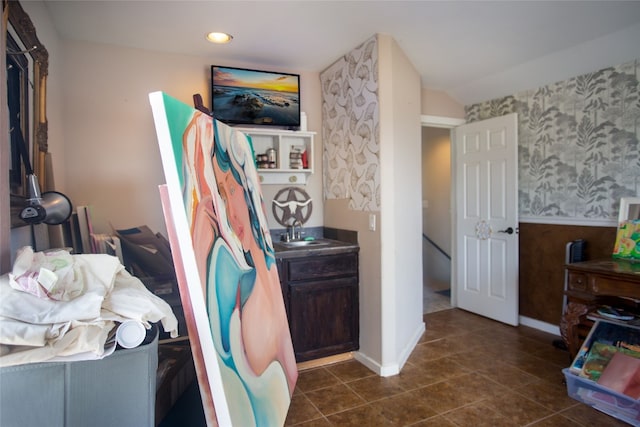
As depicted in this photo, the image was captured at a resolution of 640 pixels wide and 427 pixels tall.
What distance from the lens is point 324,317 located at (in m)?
2.83

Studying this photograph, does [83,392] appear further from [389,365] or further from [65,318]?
[389,365]

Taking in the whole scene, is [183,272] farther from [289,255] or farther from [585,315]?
[585,315]

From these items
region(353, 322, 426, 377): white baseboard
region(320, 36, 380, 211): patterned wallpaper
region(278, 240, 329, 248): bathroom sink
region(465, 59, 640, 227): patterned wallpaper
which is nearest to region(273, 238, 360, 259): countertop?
region(278, 240, 329, 248): bathroom sink

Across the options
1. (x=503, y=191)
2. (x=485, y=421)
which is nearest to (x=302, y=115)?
(x=503, y=191)

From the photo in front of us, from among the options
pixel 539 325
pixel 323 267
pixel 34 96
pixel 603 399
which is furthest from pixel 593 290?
pixel 34 96

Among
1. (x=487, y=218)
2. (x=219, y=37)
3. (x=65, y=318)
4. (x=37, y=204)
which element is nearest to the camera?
(x=65, y=318)

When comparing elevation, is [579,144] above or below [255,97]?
below

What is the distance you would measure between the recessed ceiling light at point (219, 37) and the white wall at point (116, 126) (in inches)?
15.3

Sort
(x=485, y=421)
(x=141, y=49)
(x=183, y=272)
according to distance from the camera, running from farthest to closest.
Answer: (x=141, y=49), (x=485, y=421), (x=183, y=272)

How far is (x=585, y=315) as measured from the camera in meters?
2.55

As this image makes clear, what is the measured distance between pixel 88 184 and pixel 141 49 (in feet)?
3.56

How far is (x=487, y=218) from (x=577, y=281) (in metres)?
1.34

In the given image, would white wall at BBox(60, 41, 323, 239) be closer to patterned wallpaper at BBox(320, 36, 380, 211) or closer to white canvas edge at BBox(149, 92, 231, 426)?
patterned wallpaper at BBox(320, 36, 380, 211)

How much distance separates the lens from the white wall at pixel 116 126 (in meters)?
2.68
